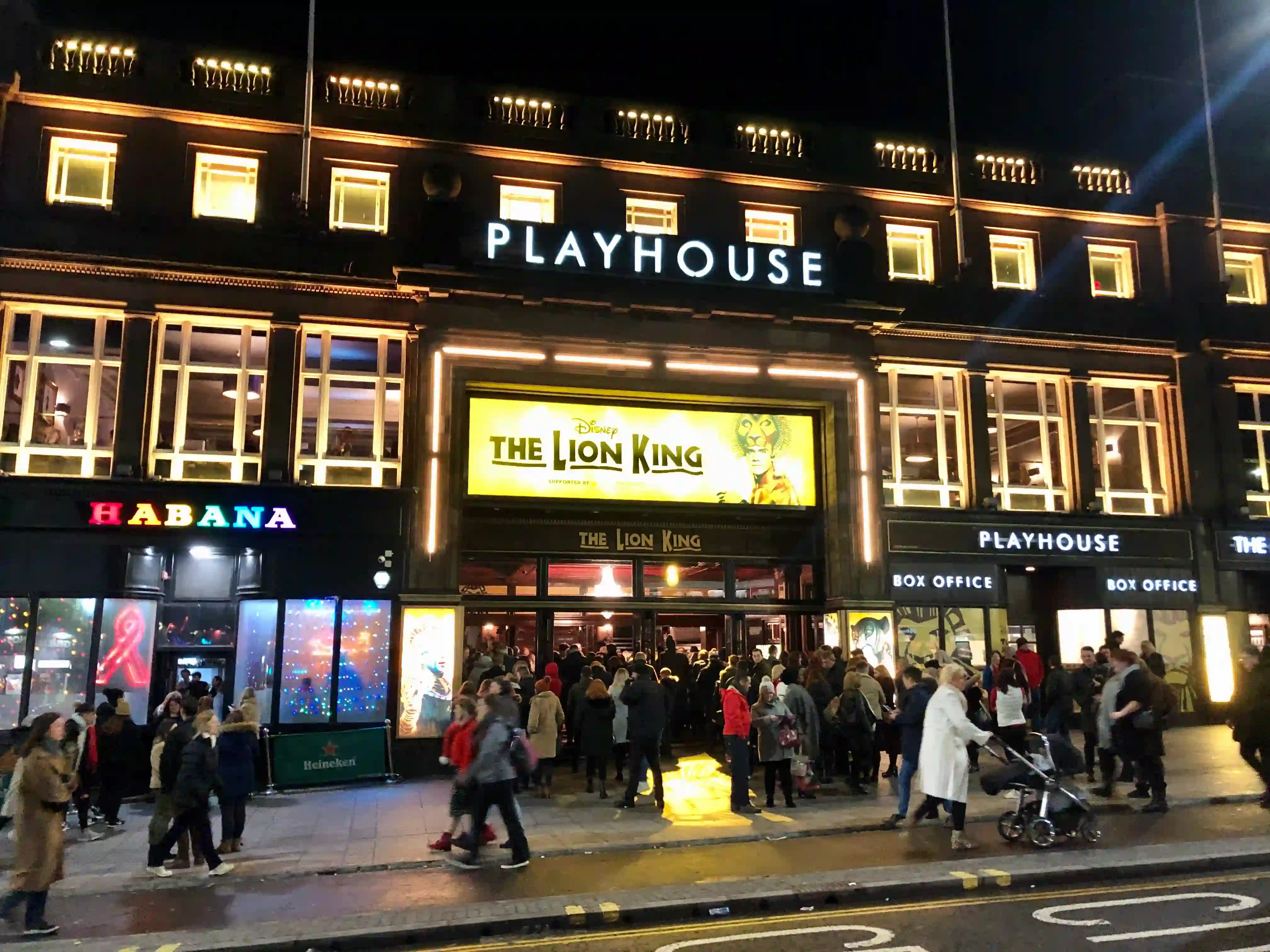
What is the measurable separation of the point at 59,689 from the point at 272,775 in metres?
4.83

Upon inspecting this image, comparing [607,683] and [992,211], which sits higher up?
[992,211]

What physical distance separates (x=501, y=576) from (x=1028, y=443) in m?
13.4

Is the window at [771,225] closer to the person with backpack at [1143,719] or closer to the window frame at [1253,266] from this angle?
the window frame at [1253,266]

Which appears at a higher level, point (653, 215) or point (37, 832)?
point (653, 215)

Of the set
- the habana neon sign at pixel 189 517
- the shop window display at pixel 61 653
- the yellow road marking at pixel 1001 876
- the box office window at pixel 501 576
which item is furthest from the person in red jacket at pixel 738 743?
the shop window display at pixel 61 653

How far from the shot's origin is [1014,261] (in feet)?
76.0

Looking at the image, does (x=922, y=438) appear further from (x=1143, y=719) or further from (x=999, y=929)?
(x=999, y=929)

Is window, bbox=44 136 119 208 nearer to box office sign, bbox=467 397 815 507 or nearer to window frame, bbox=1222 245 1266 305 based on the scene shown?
box office sign, bbox=467 397 815 507

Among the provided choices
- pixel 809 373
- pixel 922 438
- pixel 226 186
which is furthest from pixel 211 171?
pixel 922 438

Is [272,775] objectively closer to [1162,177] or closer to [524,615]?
[524,615]

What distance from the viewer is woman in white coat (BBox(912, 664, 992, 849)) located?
378 inches

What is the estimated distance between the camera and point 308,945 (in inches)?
282

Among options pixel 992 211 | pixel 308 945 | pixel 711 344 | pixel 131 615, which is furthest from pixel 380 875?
pixel 992 211

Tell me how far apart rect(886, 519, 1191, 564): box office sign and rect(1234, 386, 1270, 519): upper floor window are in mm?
2516
